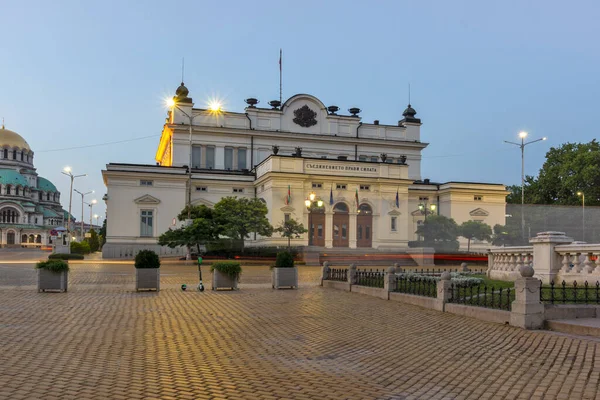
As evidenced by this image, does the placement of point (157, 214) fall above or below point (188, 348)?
above

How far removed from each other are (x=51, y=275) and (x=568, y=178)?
2721 inches

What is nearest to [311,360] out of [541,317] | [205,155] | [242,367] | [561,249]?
[242,367]

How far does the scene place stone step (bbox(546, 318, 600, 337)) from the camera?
11.3 metres

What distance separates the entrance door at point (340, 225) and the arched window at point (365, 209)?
5.04 feet

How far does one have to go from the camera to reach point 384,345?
10367 mm

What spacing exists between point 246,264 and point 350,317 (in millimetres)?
30861

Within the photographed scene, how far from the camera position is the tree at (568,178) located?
70.1 meters

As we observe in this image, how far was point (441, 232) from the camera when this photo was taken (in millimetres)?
58062

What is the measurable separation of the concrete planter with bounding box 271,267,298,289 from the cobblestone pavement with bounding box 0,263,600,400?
624cm

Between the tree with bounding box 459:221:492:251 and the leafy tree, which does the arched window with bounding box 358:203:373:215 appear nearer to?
the tree with bounding box 459:221:492:251

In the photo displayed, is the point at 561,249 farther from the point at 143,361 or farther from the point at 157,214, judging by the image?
the point at 157,214

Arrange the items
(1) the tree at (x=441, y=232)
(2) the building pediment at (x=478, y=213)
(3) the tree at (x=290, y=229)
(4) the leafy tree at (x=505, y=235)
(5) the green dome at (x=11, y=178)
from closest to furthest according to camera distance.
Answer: (3) the tree at (x=290, y=229)
(1) the tree at (x=441, y=232)
(4) the leafy tree at (x=505, y=235)
(2) the building pediment at (x=478, y=213)
(5) the green dome at (x=11, y=178)

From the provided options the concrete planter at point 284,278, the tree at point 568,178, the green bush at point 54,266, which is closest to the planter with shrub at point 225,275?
the concrete planter at point 284,278

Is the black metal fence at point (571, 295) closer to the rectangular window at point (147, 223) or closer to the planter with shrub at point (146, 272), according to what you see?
the planter with shrub at point (146, 272)
